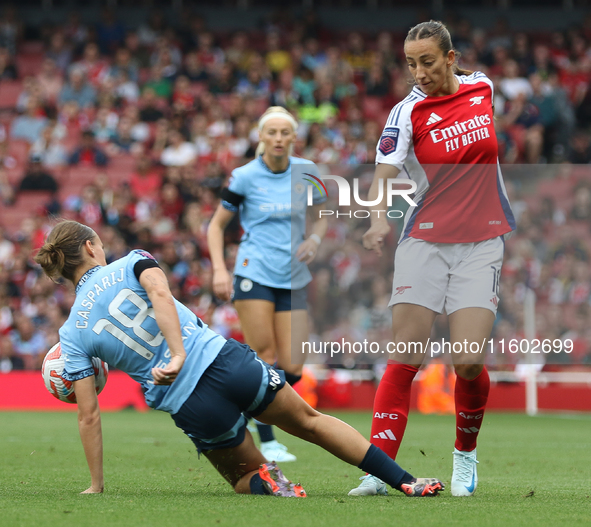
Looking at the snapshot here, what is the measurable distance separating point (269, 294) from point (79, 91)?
12363mm

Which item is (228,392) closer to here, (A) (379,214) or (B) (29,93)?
(A) (379,214)

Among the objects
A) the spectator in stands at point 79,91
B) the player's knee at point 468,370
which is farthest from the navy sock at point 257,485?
the spectator in stands at point 79,91

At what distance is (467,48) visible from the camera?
58.8 ft

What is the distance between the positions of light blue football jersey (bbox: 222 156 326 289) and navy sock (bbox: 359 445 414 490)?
2358mm

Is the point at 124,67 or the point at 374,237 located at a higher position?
the point at 124,67

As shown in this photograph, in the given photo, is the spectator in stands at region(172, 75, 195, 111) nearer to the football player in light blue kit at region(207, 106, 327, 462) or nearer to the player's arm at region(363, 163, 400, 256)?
the football player in light blue kit at region(207, 106, 327, 462)

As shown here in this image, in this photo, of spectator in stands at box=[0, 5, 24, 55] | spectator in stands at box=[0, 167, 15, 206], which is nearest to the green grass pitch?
spectator in stands at box=[0, 167, 15, 206]

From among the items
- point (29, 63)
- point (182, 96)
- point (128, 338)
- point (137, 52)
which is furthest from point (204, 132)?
point (128, 338)

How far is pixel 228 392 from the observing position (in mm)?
3916

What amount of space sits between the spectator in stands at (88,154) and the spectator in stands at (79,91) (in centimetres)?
114

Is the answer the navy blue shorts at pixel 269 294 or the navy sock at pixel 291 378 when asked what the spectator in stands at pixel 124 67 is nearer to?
the navy blue shorts at pixel 269 294

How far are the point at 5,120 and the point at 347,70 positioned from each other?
664cm

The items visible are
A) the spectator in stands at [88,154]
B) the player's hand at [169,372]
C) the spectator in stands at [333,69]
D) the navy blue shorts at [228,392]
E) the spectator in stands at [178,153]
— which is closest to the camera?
the player's hand at [169,372]

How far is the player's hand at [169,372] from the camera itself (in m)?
3.65
